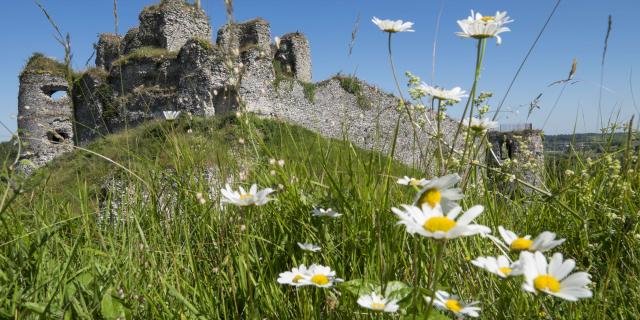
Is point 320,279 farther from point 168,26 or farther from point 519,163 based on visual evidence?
point 168,26

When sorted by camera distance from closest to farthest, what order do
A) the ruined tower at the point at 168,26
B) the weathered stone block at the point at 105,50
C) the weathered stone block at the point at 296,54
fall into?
the ruined tower at the point at 168,26
the weathered stone block at the point at 296,54
the weathered stone block at the point at 105,50

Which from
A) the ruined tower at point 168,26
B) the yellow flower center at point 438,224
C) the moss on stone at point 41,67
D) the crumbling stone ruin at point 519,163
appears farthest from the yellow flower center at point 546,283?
the moss on stone at point 41,67

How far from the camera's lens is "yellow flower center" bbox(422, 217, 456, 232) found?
1.73 ft

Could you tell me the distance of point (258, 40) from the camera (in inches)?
739

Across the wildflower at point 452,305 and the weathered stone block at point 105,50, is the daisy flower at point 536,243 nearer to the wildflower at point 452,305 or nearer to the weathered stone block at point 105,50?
the wildflower at point 452,305

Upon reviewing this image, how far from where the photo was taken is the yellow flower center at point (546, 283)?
52 cm

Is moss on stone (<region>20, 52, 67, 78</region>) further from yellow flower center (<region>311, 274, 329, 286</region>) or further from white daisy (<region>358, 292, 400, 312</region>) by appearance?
white daisy (<region>358, 292, 400, 312</region>)

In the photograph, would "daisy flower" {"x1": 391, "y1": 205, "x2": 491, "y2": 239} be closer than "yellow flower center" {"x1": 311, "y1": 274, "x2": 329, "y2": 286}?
Yes

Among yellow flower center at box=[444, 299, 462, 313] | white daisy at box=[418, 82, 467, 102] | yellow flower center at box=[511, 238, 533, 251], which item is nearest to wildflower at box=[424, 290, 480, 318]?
yellow flower center at box=[444, 299, 462, 313]

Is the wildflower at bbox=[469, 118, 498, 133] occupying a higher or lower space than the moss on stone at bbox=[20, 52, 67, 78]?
lower

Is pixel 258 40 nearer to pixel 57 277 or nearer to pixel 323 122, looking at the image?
pixel 323 122

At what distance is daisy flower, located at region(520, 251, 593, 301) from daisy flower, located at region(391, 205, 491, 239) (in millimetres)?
60

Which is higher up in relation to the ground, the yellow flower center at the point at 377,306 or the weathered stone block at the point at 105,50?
the weathered stone block at the point at 105,50

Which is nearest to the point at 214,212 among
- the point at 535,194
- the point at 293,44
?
the point at 535,194
